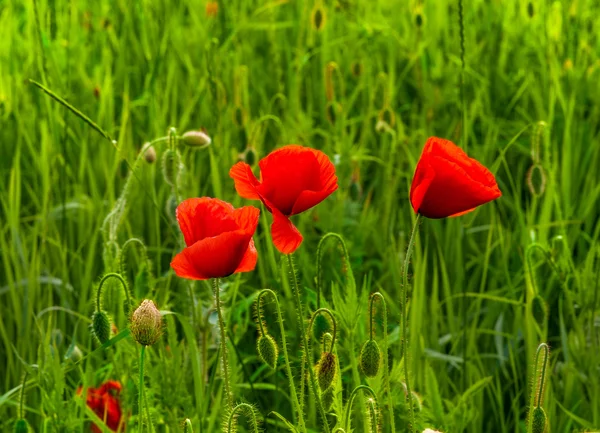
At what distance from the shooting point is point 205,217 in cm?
120

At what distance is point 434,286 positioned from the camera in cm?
201

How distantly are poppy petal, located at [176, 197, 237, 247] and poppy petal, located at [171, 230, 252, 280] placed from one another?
0.03 meters

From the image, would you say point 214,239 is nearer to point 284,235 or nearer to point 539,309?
point 284,235

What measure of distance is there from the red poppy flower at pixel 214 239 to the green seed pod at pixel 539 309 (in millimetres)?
681

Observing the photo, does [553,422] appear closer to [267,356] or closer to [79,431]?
[267,356]

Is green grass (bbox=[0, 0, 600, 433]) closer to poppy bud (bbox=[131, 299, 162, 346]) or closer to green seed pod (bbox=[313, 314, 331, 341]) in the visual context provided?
green seed pod (bbox=[313, 314, 331, 341])

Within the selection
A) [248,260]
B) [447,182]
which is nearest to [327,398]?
[248,260]

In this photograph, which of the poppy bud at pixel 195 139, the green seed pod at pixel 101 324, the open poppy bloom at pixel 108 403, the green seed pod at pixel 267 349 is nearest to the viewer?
the green seed pod at pixel 267 349

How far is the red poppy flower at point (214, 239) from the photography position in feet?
3.78

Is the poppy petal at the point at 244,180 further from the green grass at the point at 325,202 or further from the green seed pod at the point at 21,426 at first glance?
the green seed pod at the point at 21,426

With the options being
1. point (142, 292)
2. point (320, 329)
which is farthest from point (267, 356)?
point (142, 292)

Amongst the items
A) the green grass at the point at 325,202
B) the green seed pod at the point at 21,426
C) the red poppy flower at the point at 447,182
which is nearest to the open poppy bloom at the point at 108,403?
the green grass at the point at 325,202

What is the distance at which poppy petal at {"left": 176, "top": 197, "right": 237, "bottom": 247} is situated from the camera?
1.19 meters

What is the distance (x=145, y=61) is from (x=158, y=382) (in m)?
1.65
